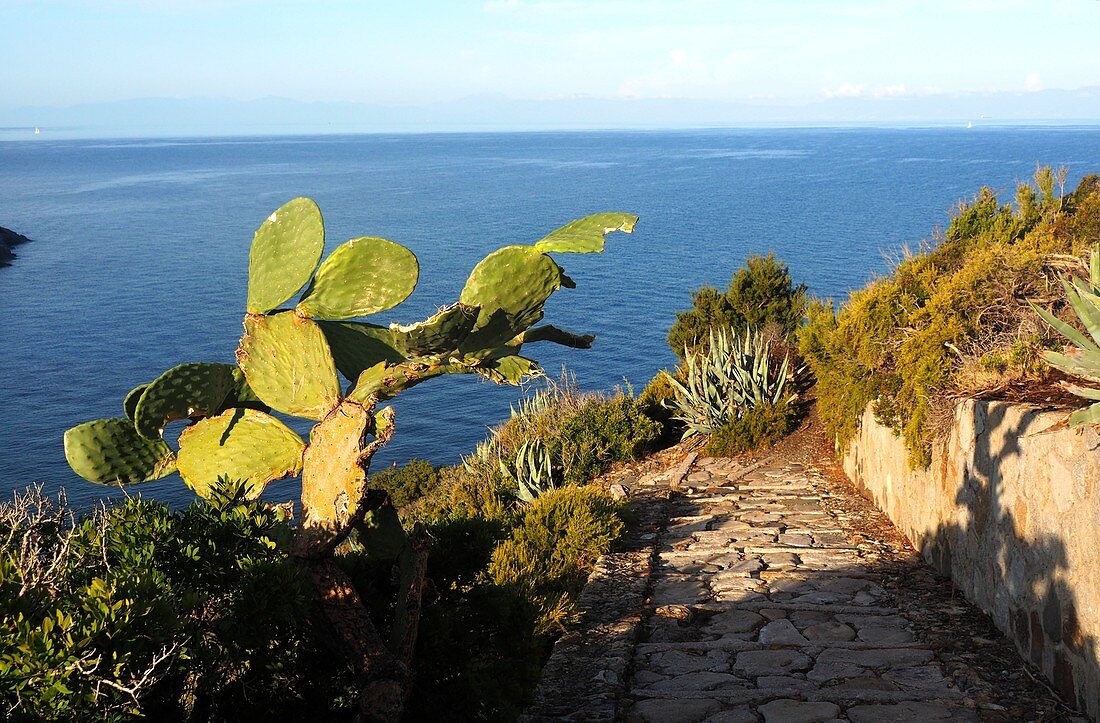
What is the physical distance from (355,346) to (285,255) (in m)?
0.42

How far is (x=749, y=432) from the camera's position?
9.73 metres

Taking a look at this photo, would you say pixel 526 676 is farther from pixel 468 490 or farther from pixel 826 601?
pixel 468 490

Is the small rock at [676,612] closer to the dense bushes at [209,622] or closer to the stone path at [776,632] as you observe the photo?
the stone path at [776,632]

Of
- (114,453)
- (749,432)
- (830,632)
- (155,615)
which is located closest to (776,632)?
(830,632)

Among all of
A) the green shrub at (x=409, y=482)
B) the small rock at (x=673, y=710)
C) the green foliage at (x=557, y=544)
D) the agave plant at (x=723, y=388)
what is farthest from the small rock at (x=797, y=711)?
the green shrub at (x=409, y=482)

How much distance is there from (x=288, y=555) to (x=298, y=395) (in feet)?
1.85

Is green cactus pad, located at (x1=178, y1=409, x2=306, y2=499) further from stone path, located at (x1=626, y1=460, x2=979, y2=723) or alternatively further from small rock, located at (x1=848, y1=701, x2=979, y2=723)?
small rock, located at (x1=848, y1=701, x2=979, y2=723)

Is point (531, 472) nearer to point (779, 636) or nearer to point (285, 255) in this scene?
point (779, 636)

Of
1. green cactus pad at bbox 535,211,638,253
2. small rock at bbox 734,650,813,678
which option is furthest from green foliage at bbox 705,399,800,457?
green cactus pad at bbox 535,211,638,253

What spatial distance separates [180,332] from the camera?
123 feet

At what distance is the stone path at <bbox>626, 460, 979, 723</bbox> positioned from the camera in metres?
4.35

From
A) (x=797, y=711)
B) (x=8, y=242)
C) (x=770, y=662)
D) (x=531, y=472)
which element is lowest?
(x=8, y=242)

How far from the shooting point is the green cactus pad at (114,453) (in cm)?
335

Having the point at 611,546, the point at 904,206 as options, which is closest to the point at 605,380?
the point at 611,546
